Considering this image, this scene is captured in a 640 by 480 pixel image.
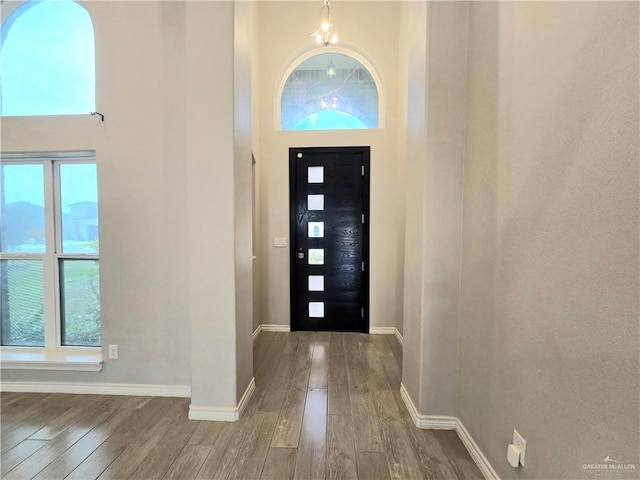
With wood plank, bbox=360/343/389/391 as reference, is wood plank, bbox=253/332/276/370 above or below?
above

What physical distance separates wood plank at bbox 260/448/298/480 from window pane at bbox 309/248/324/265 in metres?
2.20

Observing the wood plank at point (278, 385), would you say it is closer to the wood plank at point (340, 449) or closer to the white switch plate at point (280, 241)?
the wood plank at point (340, 449)

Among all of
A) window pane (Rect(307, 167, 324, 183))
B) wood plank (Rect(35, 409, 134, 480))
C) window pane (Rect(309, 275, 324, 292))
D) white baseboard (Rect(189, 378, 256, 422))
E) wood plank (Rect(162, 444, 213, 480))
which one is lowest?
wood plank (Rect(35, 409, 134, 480))

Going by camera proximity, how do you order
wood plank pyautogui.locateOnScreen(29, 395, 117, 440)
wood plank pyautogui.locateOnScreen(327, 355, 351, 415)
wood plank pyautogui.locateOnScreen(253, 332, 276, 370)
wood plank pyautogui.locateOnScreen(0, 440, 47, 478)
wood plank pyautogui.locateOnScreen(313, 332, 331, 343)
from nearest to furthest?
wood plank pyautogui.locateOnScreen(0, 440, 47, 478) < wood plank pyautogui.locateOnScreen(29, 395, 117, 440) < wood plank pyautogui.locateOnScreen(327, 355, 351, 415) < wood plank pyautogui.locateOnScreen(253, 332, 276, 370) < wood plank pyautogui.locateOnScreen(313, 332, 331, 343)

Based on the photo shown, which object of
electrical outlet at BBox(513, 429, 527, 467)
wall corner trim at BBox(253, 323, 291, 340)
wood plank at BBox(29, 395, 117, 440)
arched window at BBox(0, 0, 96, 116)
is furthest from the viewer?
Result: wall corner trim at BBox(253, 323, 291, 340)

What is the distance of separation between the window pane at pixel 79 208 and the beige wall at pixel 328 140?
173cm

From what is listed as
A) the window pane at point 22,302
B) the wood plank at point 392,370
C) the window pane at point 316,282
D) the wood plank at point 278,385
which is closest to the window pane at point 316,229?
the window pane at point 316,282

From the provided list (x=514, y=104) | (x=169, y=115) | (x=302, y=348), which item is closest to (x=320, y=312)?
(x=302, y=348)

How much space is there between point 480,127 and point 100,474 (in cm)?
287

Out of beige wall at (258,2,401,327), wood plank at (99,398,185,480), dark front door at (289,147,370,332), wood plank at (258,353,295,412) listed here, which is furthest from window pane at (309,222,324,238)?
wood plank at (99,398,185,480)

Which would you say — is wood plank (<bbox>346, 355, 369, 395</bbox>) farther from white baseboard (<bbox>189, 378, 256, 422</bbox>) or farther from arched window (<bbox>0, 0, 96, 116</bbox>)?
arched window (<bbox>0, 0, 96, 116</bbox>)

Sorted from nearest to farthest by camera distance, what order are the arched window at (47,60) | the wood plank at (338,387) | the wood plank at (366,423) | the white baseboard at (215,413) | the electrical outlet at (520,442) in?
1. the electrical outlet at (520,442)
2. the wood plank at (366,423)
3. the white baseboard at (215,413)
4. the wood plank at (338,387)
5. the arched window at (47,60)

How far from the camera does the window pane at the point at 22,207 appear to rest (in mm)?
2383

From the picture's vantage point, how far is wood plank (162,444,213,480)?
149cm
